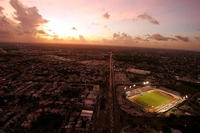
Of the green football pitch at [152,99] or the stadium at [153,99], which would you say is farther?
the green football pitch at [152,99]

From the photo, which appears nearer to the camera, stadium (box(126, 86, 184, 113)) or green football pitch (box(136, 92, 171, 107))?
stadium (box(126, 86, 184, 113))

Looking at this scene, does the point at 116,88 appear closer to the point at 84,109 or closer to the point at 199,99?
the point at 84,109

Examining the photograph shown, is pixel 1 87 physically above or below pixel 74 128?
above

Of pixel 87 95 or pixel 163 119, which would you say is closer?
pixel 163 119

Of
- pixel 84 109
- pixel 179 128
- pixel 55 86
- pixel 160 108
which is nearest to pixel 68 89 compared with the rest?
pixel 55 86
